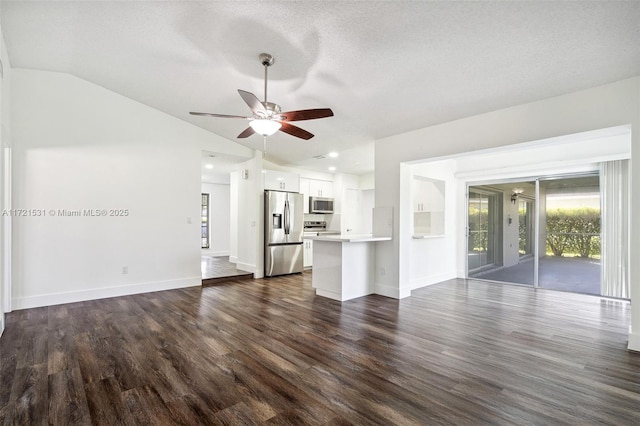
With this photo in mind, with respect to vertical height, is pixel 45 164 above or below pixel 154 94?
below

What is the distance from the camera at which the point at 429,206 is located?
21.2ft

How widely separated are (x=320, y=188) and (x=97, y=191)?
4829 millimetres

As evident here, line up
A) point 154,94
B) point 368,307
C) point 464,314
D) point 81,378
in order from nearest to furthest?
point 81,378 → point 464,314 → point 368,307 → point 154,94

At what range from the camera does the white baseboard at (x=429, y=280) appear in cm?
546

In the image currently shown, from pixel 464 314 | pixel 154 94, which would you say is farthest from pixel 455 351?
pixel 154 94

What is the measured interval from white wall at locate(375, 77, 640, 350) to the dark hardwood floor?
0.74m

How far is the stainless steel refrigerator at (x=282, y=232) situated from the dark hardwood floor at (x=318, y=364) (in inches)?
85.2

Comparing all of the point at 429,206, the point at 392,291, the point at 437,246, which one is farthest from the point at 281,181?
the point at 437,246

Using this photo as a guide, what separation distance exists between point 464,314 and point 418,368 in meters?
1.81

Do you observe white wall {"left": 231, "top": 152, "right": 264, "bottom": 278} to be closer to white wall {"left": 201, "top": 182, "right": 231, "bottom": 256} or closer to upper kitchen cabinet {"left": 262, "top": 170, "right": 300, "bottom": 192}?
upper kitchen cabinet {"left": 262, "top": 170, "right": 300, "bottom": 192}

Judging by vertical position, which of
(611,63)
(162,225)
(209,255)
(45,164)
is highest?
(611,63)

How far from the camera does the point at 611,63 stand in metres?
2.74

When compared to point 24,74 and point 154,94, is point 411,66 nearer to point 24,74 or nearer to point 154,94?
point 154,94

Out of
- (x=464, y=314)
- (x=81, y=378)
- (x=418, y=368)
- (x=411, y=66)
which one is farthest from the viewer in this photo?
(x=464, y=314)
